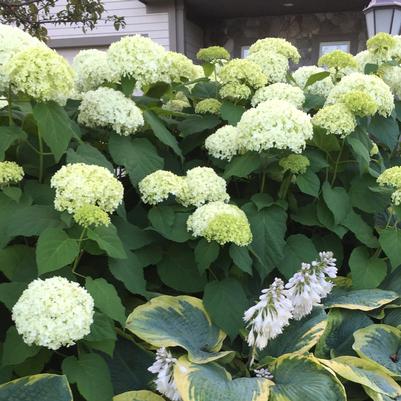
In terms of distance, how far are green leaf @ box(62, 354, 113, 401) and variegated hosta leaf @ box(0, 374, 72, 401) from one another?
0.03 metres

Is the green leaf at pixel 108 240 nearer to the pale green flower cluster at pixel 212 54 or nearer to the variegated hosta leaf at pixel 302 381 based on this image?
the variegated hosta leaf at pixel 302 381

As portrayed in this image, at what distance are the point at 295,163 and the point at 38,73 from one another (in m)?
0.81

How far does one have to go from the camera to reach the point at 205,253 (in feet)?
4.98

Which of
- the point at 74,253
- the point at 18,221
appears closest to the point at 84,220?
the point at 74,253

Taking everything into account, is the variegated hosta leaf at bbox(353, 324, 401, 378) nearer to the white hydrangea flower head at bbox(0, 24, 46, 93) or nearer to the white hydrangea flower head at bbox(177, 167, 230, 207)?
the white hydrangea flower head at bbox(177, 167, 230, 207)

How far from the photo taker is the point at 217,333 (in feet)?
5.09

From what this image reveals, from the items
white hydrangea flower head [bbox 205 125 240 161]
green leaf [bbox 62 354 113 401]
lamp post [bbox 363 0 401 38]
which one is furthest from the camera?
lamp post [bbox 363 0 401 38]

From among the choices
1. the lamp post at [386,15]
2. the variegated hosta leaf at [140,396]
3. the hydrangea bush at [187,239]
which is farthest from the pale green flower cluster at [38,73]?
the lamp post at [386,15]

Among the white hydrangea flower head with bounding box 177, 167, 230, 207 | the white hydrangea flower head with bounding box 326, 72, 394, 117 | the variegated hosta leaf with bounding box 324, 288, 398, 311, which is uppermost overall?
the white hydrangea flower head with bounding box 326, 72, 394, 117

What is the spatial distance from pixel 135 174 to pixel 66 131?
325 millimetres

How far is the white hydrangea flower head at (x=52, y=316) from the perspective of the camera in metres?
1.15

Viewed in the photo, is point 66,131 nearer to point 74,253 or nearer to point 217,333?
point 74,253

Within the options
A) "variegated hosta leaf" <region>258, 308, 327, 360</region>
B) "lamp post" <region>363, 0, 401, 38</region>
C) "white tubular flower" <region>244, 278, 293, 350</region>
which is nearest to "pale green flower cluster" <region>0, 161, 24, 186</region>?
"white tubular flower" <region>244, 278, 293, 350</region>

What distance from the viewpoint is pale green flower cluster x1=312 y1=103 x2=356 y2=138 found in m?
1.78
